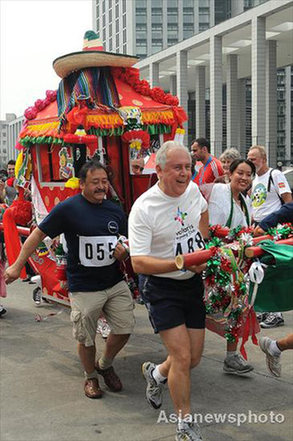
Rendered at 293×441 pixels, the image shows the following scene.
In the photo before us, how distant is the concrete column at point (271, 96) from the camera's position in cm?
3584

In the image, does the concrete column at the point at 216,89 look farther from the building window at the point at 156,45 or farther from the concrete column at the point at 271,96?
the building window at the point at 156,45

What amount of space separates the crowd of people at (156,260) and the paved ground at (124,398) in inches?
7.4

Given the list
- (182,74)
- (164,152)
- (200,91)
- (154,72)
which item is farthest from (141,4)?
(164,152)

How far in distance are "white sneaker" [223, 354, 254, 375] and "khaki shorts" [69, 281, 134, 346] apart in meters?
1.00

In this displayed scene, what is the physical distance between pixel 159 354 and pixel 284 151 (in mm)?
73401

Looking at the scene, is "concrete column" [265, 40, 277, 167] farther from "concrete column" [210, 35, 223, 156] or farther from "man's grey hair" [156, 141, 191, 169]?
"man's grey hair" [156, 141, 191, 169]

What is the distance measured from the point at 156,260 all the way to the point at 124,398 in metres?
1.61

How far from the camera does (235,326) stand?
4.00 m

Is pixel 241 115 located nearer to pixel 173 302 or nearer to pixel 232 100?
pixel 232 100

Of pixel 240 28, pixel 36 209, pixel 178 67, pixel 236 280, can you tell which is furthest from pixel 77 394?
pixel 178 67

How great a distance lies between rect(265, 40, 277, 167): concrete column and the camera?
35844 mm

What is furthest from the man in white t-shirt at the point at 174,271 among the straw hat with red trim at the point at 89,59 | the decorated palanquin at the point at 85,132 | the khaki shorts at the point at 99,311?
the straw hat with red trim at the point at 89,59

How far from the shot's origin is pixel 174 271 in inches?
144

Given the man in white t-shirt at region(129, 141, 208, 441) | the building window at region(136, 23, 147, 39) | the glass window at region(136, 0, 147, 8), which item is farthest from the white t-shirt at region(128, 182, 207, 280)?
the glass window at region(136, 0, 147, 8)
